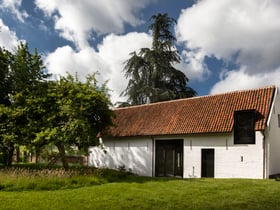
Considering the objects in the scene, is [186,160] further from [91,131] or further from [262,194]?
[262,194]

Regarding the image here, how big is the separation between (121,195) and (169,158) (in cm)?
969

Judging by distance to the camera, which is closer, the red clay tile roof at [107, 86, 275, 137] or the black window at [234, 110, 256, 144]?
the black window at [234, 110, 256, 144]

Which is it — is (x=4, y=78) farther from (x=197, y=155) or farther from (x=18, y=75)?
(x=197, y=155)

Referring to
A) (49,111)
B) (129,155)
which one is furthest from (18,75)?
(129,155)

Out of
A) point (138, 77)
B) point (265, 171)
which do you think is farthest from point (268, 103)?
point (138, 77)

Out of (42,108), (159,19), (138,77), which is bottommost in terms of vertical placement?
(42,108)

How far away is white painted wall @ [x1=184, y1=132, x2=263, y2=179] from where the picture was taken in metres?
15.5

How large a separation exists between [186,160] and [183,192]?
7.56m

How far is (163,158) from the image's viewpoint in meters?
19.5

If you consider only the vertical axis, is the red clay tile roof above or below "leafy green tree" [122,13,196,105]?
below

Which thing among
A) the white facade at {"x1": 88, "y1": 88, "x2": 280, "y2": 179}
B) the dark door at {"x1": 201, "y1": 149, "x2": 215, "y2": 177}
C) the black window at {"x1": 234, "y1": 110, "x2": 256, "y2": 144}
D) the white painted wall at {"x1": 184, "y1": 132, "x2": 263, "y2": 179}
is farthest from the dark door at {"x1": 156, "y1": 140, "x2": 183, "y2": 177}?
the black window at {"x1": 234, "y1": 110, "x2": 256, "y2": 144}

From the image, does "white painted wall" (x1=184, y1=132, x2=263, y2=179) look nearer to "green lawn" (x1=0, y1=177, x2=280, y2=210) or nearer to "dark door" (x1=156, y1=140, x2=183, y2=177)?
"dark door" (x1=156, y1=140, x2=183, y2=177)

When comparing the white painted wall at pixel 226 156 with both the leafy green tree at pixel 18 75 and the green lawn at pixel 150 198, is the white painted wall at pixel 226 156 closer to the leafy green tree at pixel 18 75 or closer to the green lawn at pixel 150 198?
the green lawn at pixel 150 198

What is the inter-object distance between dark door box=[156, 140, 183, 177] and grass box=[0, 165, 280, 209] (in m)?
6.30
